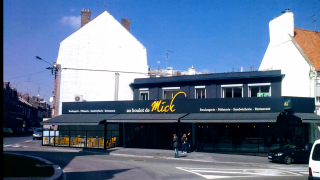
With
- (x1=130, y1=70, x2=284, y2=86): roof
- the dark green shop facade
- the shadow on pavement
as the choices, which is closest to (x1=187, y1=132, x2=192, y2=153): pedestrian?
the dark green shop facade

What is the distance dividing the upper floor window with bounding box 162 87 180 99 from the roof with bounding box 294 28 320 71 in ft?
40.7

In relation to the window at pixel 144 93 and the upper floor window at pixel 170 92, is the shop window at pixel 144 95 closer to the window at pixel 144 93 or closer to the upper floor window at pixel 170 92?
the window at pixel 144 93

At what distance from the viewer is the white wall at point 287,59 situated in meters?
25.6

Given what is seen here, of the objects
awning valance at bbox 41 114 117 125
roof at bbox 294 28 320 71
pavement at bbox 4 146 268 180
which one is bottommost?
pavement at bbox 4 146 268 180

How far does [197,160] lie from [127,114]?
975 cm

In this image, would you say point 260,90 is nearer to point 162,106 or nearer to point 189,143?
point 189,143

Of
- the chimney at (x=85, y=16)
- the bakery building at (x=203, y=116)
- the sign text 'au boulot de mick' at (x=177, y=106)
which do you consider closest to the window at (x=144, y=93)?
the bakery building at (x=203, y=116)

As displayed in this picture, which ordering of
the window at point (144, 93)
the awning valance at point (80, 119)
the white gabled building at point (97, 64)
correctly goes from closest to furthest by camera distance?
the awning valance at point (80, 119) < the window at point (144, 93) < the white gabled building at point (97, 64)

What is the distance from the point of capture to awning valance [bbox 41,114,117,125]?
27594 millimetres

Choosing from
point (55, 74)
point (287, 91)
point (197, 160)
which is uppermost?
point (55, 74)

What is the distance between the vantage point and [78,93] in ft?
114

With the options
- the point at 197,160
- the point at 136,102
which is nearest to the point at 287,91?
the point at 197,160

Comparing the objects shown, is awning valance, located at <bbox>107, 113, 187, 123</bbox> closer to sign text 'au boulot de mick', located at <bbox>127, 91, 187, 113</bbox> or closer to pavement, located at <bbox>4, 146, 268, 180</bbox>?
sign text 'au boulot de mick', located at <bbox>127, 91, 187, 113</bbox>

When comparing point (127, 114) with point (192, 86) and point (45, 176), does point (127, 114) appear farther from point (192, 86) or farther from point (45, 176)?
point (45, 176)
